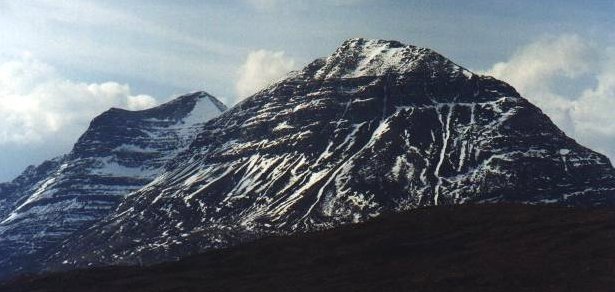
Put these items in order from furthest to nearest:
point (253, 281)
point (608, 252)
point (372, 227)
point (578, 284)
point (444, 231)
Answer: point (372, 227) → point (444, 231) → point (253, 281) → point (608, 252) → point (578, 284)

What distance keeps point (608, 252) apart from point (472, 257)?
25.5 metres

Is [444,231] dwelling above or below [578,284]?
above

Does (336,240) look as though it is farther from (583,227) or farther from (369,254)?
(583,227)

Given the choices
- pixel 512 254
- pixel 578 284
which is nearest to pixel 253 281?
pixel 512 254

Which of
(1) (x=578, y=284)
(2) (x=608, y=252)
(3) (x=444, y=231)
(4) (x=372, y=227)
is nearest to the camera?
(1) (x=578, y=284)

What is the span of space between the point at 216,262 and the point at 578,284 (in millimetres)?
91107

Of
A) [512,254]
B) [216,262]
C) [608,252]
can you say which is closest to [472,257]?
[512,254]

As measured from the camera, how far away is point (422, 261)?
517 feet

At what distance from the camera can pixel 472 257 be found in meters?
155

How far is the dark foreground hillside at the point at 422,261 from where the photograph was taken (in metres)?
138

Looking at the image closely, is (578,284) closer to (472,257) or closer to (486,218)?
(472,257)

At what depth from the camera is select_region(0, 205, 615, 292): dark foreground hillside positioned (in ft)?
453

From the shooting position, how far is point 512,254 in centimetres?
15350

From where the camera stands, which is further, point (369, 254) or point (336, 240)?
point (336, 240)
